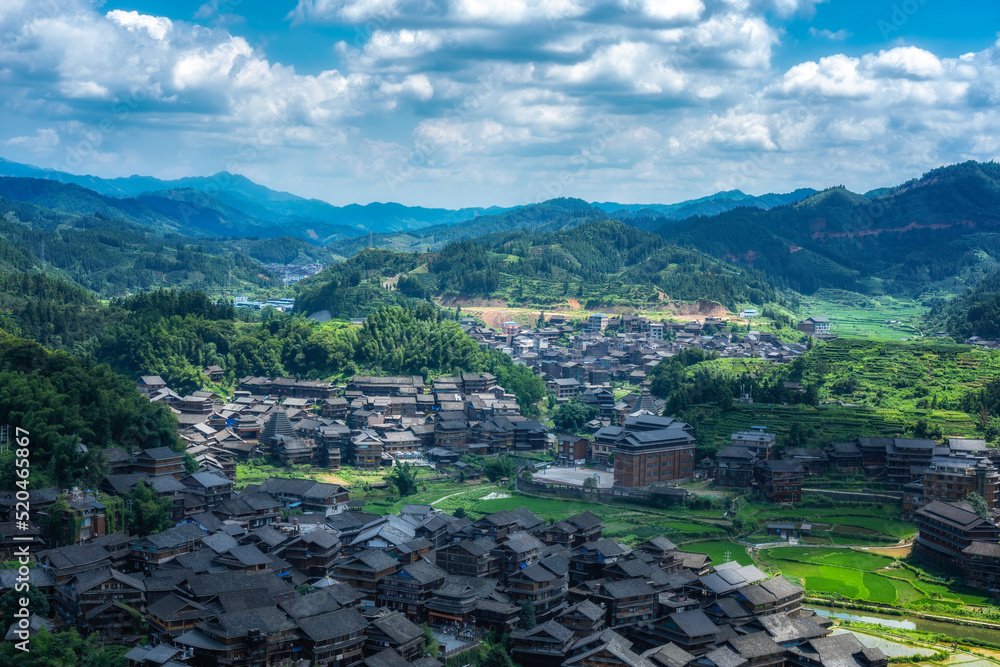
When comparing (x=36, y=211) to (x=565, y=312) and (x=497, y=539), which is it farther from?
(x=497, y=539)

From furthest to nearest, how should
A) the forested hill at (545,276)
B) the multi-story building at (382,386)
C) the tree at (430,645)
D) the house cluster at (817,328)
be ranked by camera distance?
the forested hill at (545,276) → the house cluster at (817,328) → the multi-story building at (382,386) → the tree at (430,645)

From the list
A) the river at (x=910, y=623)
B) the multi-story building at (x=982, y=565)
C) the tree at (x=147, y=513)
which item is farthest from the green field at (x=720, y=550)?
the tree at (x=147, y=513)

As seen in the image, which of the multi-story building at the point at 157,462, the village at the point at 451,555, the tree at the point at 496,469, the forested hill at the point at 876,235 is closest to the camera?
the village at the point at 451,555

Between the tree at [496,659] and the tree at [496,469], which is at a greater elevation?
the tree at [496,469]

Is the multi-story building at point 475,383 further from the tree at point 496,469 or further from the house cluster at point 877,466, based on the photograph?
the house cluster at point 877,466

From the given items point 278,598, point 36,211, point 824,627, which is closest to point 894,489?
point 824,627

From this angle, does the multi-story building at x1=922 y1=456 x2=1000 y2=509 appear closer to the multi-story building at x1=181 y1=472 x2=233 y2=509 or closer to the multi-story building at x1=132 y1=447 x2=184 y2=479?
the multi-story building at x1=181 y1=472 x2=233 y2=509
